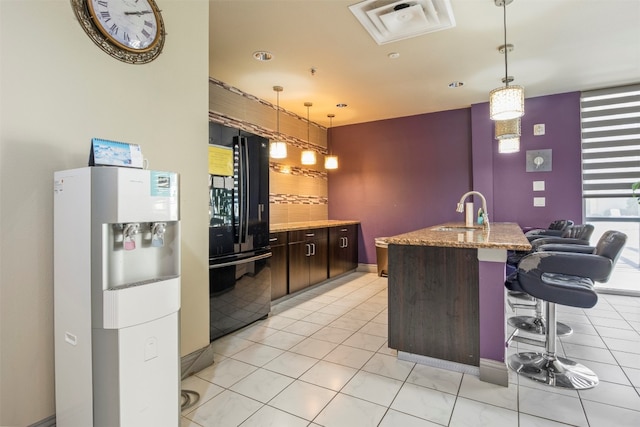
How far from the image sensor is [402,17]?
2662 mm

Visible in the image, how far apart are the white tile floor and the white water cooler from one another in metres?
0.55

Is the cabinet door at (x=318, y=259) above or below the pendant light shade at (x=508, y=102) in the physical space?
below

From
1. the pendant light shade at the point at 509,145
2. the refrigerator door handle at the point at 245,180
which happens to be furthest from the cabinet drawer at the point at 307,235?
the pendant light shade at the point at 509,145

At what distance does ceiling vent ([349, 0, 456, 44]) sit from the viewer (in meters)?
2.52

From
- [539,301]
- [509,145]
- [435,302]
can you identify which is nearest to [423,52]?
[509,145]

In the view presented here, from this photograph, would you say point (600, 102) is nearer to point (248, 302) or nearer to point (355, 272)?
point (355, 272)

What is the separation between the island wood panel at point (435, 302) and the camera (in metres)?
2.25

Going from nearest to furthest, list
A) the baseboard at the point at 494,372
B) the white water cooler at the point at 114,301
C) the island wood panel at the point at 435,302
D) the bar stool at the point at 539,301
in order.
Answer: the white water cooler at the point at 114,301 → the baseboard at the point at 494,372 → the island wood panel at the point at 435,302 → the bar stool at the point at 539,301

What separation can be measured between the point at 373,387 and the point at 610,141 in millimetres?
4689

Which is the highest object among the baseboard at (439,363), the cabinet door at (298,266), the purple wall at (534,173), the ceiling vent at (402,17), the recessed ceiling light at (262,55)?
the recessed ceiling light at (262,55)

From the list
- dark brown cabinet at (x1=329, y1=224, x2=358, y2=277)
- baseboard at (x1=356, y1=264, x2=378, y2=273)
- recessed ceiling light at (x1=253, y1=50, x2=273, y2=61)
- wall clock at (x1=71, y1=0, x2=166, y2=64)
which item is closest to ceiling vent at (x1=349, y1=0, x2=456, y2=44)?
recessed ceiling light at (x1=253, y1=50, x2=273, y2=61)

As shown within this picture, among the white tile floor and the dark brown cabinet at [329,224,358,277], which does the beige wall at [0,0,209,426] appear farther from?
the dark brown cabinet at [329,224,358,277]

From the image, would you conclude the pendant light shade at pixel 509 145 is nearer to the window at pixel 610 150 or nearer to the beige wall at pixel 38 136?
the window at pixel 610 150

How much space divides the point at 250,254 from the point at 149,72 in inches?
71.4
